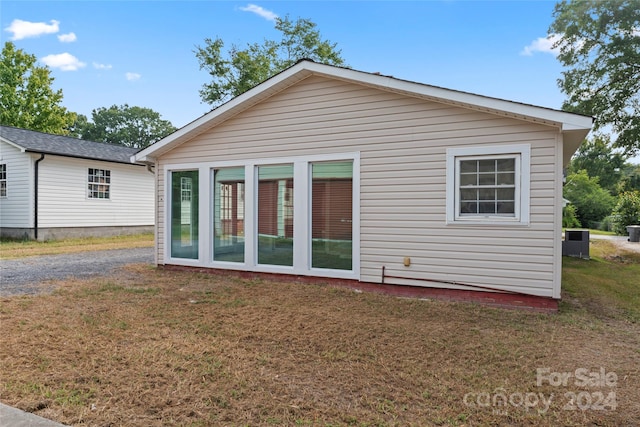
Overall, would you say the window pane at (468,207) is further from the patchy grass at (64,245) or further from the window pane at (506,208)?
the patchy grass at (64,245)

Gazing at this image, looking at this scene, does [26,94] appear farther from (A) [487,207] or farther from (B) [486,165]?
(A) [487,207]

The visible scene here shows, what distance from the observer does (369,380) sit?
3.03 m

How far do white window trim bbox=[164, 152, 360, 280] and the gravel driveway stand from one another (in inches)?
71.2

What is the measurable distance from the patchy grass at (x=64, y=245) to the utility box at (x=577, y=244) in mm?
14327

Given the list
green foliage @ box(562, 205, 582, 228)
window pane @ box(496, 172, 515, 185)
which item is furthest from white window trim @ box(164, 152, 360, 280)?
green foliage @ box(562, 205, 582, 228)

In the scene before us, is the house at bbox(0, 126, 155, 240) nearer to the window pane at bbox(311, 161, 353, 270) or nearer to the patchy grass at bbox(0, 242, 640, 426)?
the patchy grass at bbox(0, 242, 640, 426)

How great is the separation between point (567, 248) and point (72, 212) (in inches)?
698

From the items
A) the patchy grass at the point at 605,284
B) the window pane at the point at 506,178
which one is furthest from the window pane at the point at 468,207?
the patchy grass at the point at 605,284

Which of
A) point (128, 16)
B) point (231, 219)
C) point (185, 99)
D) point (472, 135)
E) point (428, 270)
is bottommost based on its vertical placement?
point (428, 270)

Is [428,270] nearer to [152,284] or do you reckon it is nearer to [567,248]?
[152,284]

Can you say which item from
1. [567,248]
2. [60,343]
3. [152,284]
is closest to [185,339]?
[60,343]

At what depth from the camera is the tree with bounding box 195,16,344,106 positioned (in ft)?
77.7

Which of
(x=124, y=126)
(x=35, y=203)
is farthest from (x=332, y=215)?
(x=124, y=126)

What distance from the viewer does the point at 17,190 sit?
13.7 m
